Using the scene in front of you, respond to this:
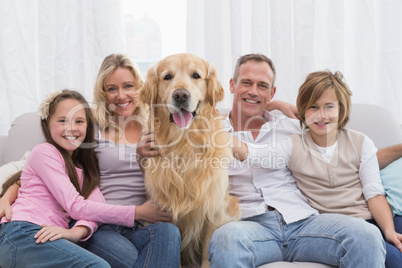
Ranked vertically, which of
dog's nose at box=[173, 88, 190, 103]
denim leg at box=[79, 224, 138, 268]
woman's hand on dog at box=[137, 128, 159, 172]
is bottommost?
denim leg at box=[79, 224, 138, 268]

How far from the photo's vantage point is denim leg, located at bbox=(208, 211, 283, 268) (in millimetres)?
1435

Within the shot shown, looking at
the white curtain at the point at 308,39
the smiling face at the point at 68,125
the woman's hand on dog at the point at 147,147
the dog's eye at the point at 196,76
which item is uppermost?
the white curtain at the point at 308,39

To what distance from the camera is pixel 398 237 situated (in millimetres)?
1553

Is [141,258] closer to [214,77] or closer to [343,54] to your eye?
[214,77]

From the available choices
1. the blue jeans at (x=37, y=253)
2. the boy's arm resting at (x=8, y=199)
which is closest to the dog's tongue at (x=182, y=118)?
the blue jeans at (x=37, y=253)

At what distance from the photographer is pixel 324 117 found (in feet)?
5.93

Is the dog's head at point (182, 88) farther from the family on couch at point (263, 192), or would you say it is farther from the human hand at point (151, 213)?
the human hand at point (151, 213)

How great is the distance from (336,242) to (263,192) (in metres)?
0.42

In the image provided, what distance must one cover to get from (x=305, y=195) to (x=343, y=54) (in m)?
1.24

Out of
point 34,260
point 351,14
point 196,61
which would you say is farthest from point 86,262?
point 351,14

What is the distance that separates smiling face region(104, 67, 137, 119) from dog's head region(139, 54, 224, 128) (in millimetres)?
198

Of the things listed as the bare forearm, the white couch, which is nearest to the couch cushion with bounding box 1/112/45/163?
the white couch

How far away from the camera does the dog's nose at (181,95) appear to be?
64.0 inches

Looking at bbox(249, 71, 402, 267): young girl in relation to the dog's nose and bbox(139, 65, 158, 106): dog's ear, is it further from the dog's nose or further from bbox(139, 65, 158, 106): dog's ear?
bbox(139, 65, 158, 106): dog's ear
